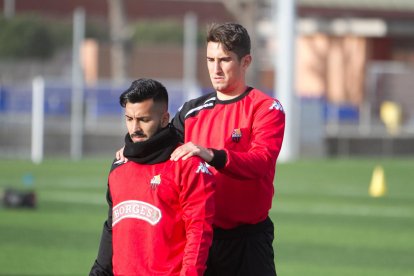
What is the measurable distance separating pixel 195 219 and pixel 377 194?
16.5 metres

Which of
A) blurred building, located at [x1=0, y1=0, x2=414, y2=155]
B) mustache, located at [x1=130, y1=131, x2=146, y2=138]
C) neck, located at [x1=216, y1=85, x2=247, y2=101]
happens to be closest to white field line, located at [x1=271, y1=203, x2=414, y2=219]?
neck, located at [x1=216, y1=85, x2=247, y2=101]

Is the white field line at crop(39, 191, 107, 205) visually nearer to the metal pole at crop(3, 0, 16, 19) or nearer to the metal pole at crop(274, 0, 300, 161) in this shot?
the metal pole at crop(274, 0, 300, 161)

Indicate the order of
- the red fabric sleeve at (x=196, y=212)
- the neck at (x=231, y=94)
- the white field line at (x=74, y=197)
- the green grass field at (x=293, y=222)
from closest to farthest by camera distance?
the red fabric sleeve at (x=196, y=212), the neck at (x=231, y=94), the green grass field at (x=293, y=222), the white field line at (x=74, y=197)

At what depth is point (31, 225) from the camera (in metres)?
15.7

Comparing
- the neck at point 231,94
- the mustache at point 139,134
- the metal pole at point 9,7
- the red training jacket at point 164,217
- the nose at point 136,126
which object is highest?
the metal pole at point 9,7

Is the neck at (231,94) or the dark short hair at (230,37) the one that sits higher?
the dark short hair at (230,37)

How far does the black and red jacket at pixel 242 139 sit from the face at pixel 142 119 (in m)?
0.72

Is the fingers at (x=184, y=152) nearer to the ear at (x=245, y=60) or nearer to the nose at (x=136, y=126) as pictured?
the nose at (x=136, y=126)

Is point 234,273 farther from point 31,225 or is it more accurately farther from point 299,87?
point 299,87

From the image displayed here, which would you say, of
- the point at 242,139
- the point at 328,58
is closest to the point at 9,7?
the point at 328,58

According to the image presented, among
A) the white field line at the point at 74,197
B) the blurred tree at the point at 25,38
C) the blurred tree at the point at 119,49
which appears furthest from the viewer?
the blurred tree at the point at 25,38

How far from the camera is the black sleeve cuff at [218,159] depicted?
→ 5.76 m

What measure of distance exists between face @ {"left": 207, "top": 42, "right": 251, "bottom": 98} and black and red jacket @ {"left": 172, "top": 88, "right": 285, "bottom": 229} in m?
0.14

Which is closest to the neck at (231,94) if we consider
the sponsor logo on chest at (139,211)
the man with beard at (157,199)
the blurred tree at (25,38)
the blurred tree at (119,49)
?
the man with beard at (157,199)
